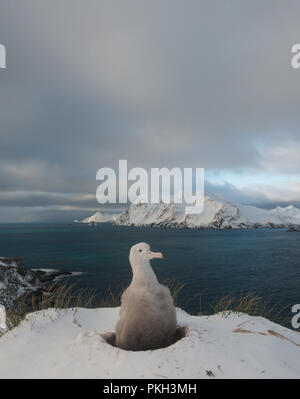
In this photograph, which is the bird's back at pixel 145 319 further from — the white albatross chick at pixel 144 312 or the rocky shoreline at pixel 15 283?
the rocky shoreline at pixel 15 283

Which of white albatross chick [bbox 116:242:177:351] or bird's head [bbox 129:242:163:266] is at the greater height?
bird's head [bbox 129:242:163:266]

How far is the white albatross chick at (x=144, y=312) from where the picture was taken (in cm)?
373

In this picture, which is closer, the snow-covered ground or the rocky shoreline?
the snow-covered ground

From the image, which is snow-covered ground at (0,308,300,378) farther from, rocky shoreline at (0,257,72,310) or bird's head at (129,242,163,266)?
rocky shoreline at (0,257,72,310)

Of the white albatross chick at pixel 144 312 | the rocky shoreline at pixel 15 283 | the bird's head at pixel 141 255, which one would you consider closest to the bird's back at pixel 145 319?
the white albatross chick at pixel 144 312

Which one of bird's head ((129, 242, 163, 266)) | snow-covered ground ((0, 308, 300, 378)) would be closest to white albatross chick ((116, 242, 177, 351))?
bird's head ((129, 242, 163, 266))

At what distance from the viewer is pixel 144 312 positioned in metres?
3.72

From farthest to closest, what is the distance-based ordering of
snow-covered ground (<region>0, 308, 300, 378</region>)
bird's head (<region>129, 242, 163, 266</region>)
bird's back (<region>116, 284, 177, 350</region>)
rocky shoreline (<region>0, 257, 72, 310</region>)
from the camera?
rocky shoreline (<region>0, 257, 72, 310</region>), bird's head (<region>129, 242, 163, 266</region>), bird's back (<region>116, 284, 177, 350</region>), snow-covered ground (<region>0, 308, 300, 378</region>)

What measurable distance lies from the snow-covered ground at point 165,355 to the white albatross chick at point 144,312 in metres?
0.45

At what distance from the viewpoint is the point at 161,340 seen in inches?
154

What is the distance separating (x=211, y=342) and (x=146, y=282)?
4.46ft

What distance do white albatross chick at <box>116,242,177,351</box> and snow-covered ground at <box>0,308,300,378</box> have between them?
0.45 m

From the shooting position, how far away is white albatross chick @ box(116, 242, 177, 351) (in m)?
3.73
